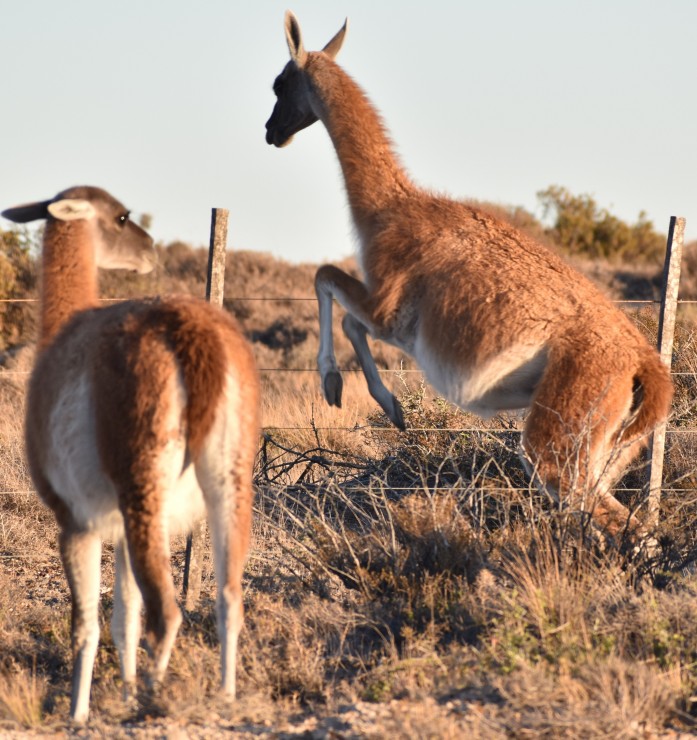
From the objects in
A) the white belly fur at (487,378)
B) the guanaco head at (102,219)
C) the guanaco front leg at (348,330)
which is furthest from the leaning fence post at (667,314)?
the guanaco head at (102,219)

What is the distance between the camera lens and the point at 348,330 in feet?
21.9

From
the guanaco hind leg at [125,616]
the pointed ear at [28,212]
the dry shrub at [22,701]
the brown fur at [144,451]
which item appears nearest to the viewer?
the brown fur at [144,451]

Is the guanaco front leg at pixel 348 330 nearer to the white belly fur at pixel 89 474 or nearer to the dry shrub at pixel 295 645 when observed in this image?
the dry shrub at pixel 295 645

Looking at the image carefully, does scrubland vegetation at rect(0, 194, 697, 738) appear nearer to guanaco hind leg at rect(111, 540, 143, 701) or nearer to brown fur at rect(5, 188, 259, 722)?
guanaco hind leg at rect(111, 540, 143, 701)

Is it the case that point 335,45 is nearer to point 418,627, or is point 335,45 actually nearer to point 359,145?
point 359,145

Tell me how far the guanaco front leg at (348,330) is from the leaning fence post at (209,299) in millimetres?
610

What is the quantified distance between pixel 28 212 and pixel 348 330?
7.12 ft

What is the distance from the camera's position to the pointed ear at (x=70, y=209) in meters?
4.98

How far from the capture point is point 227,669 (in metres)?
4.13

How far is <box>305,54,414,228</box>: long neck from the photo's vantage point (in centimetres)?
651

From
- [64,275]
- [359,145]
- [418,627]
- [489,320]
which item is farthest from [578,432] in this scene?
[64,275]

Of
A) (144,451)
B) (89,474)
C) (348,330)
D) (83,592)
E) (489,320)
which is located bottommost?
(83,592)

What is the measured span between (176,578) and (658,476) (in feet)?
9.98

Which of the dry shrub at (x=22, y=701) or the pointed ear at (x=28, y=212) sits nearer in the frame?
the dry shrub at (x=22, y=701)
